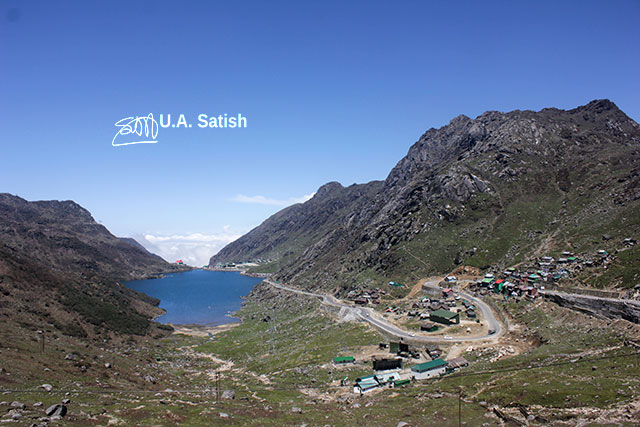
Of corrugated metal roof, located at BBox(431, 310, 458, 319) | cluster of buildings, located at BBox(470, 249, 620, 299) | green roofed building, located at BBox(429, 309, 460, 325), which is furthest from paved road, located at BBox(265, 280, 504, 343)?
cluster of buildings, located at BBox(470, 249, 620, 299)

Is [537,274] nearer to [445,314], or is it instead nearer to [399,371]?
[445,314]

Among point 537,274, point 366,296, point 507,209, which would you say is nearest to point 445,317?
point 537,274

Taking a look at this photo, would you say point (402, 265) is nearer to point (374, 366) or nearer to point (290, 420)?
point (374, 366)

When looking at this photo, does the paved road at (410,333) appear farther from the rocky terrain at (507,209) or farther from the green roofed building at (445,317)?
the rocky terrain at (507,209)

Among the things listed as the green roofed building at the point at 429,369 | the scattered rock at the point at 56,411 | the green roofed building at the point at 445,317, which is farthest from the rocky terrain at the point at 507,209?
the scattered rock at the point at 56,411

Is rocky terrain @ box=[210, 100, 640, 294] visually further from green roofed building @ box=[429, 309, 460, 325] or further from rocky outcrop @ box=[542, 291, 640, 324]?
green roofed building @ box=[429, 309, 460, 325]
